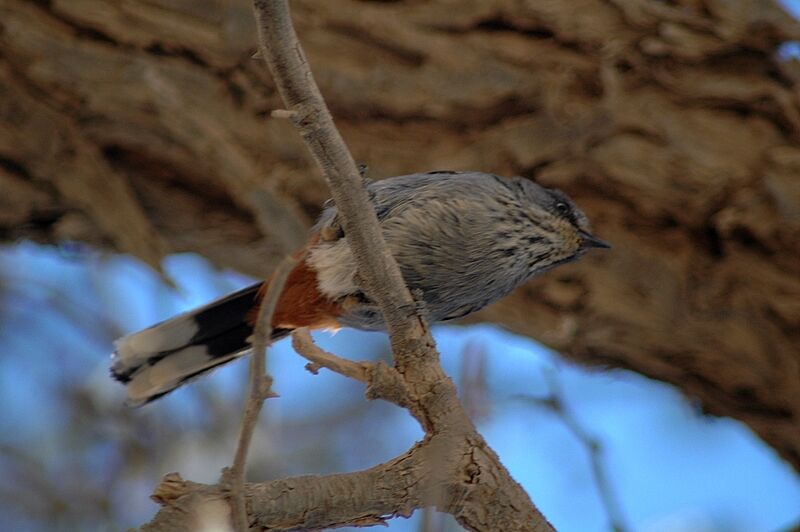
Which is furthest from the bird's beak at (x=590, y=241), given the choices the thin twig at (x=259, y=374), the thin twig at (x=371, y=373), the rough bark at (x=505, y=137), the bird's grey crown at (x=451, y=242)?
the thin twig at (x=259, y=374)

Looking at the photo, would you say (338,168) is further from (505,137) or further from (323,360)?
(505,137)

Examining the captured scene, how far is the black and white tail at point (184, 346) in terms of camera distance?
361 cm

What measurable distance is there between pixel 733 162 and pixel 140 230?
2457mm

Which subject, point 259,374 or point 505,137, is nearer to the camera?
point 259,374

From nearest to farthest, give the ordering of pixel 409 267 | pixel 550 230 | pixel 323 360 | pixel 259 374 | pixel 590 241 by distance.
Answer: pixel 259 374
pixel 323 360
pixel 409 267
pixel 550 230
pixel 590 241

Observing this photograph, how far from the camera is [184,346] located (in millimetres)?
3662

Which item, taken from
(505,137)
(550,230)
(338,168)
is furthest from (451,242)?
(505,137)

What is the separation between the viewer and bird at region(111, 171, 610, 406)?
309cm

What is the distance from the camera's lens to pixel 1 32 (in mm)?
4031

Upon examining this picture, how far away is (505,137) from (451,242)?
1.15 meters

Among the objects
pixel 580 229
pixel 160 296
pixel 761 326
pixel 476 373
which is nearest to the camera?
pixel 476 373

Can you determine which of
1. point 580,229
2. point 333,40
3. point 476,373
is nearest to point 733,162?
point 580,229

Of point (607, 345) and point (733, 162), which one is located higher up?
point (733, 162)

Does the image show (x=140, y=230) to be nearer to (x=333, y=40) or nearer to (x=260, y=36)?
(x=333, y=40)
